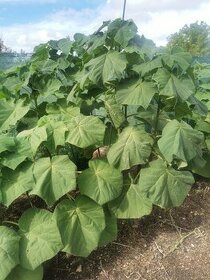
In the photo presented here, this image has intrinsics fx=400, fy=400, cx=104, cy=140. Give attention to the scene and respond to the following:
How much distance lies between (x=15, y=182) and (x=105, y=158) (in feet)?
2.12

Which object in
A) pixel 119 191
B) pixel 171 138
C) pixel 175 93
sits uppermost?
pixel 175 93

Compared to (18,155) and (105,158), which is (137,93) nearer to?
(105,158)

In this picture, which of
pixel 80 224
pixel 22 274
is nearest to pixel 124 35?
pixel 80 224

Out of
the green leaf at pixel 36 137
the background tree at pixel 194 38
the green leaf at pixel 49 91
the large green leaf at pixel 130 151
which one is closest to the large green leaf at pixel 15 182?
the green leaf at pixel 36 137

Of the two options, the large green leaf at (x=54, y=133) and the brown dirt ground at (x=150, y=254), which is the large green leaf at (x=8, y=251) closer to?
the brown dirt ground at (x=150, y=254)

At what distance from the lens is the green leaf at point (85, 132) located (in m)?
2.55

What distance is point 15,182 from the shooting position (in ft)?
7.93

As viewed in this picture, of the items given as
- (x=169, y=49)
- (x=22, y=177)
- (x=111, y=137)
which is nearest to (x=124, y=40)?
(x=169, y=49)

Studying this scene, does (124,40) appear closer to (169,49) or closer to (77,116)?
(169,49)

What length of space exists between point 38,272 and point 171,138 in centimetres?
115

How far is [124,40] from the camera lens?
2625 mm

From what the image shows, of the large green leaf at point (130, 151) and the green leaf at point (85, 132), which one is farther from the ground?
the green leaf at point (85, 132)

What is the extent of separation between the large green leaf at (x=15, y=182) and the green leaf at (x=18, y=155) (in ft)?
0.22

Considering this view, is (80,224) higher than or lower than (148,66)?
lower
